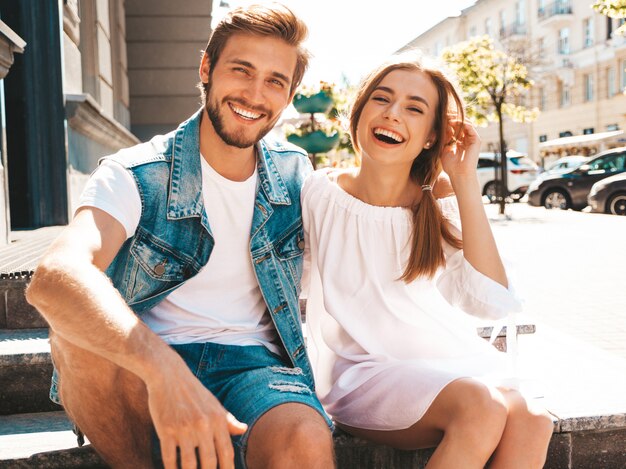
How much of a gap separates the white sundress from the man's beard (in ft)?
1.08

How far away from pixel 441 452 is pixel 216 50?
5.57 ft

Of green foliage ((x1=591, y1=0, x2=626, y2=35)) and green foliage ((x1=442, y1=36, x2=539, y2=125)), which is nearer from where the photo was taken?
green foliage ((x1=591, y1=0, x2=626, y2=35))

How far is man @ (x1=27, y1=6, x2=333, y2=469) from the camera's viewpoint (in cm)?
186

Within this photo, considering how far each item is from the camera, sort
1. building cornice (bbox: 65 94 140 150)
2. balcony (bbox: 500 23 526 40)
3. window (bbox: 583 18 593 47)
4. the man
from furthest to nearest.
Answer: balcony (bbox: 500 23 526 40) < window (bbox: 583 18 593 47) < building cornice (bbox: 65 94 140 150) < the man

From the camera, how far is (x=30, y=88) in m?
6.43

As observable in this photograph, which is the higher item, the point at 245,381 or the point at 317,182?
the point at 317,182

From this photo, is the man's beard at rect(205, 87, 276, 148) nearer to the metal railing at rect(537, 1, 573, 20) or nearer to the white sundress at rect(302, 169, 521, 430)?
the white sundress at rect(302, 169, 521, 430)

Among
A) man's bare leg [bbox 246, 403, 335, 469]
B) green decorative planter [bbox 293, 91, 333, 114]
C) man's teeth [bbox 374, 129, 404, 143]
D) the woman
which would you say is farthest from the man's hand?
green decorative planter [bbox 293, 91, 333, 114]

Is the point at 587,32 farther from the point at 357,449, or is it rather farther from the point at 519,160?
the point at 357,449

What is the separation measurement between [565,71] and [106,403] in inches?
1757

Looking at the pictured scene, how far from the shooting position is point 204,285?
8.25 feet

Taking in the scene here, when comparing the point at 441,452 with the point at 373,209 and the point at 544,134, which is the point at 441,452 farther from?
the point at 544,134

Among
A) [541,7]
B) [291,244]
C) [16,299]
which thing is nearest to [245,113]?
[291,244]

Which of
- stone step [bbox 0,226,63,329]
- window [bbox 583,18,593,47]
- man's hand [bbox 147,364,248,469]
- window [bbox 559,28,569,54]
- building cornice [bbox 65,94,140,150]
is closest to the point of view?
man's hand [bbox 147,364,248,469]
